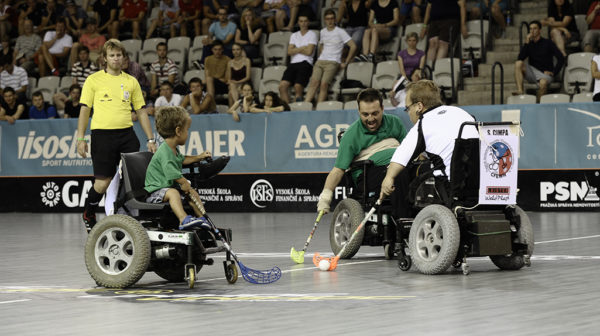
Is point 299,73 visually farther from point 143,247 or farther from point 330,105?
point 143,247

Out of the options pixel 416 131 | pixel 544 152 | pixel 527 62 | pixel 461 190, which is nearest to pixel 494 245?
pixel 461 190

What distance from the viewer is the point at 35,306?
24.5ft

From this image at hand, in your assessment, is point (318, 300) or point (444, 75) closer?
point (318, 300)

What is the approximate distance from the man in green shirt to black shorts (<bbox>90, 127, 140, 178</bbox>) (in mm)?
2500

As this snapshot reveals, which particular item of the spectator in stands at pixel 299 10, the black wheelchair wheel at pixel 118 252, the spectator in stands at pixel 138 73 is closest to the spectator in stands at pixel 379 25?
the spectator in stands at pixel 299 10

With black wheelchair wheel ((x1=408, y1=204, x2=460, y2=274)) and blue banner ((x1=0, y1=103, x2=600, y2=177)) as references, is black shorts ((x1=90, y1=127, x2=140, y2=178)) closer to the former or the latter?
black wheelchair wheel ((x1=408, y1=204, x2=460, y2=274))

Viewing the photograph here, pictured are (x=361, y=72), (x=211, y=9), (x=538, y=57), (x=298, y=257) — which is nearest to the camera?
(x=298, y=257)

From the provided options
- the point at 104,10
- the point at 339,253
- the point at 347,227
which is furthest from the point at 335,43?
the point at 339,253

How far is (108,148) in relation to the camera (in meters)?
11.7

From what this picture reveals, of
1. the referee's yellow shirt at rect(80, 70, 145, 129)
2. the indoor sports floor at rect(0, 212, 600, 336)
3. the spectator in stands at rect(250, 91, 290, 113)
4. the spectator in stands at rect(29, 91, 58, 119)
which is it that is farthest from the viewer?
the spectator in stands at rect(29, 91, 58, 119)

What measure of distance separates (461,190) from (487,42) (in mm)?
11981

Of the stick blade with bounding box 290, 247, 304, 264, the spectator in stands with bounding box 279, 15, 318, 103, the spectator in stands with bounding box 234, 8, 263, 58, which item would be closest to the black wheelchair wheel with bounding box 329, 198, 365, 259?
the stick blade with bounding box 290, 247, 304, 264

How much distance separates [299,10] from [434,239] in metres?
14.1

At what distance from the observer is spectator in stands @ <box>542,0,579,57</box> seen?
19.5 m
